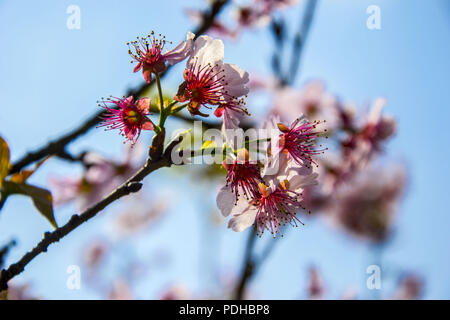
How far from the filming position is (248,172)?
1.24 m

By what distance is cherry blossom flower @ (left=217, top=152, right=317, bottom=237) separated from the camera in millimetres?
1197

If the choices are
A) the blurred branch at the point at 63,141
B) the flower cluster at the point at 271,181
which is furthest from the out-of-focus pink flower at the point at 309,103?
the flower cluster at the point at 271,181

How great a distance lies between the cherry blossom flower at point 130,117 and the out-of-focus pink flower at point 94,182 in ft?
3.23

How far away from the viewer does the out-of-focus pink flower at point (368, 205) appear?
17.5 ft

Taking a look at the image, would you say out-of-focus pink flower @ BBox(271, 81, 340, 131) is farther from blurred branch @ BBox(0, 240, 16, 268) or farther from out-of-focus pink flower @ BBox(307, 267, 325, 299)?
blurred branch @ BBox(0, 240, 16, 268)

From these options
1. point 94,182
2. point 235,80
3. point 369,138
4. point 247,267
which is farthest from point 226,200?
point 369,138

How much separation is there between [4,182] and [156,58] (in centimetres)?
65

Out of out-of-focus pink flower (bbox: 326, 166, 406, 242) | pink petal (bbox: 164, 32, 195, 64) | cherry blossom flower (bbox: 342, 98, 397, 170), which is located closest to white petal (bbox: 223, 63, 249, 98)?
pink petal (bbox: 164, 32, 195, 64)

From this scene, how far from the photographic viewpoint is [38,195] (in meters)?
1.32

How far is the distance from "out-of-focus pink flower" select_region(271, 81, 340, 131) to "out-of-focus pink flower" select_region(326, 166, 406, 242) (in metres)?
2.34

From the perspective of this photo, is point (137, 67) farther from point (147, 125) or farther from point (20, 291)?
point (20, 291)

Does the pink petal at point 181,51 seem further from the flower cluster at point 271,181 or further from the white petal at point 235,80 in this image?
the flower cluster at point 271,181

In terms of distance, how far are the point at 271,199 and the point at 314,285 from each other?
6.85ft
